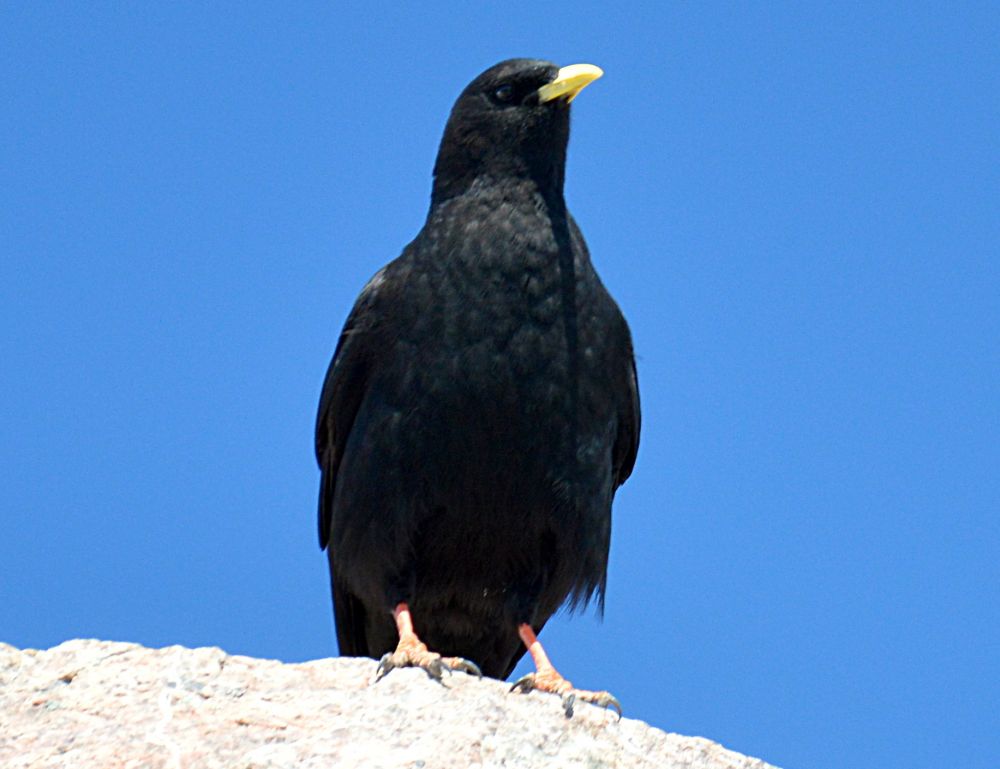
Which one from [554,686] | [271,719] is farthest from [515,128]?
[271,719]

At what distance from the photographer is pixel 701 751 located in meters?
6.45

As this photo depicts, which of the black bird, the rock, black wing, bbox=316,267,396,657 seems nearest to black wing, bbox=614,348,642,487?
the black bird

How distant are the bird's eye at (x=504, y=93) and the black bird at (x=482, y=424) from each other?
0.84 ft

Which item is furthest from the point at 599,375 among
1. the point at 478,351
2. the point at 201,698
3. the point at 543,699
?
the point at 201,698

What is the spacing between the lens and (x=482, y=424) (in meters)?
7.60

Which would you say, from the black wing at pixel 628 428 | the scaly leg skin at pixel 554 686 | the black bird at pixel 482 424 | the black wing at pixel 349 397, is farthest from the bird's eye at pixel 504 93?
the scaly leg skin at pixel 554 686

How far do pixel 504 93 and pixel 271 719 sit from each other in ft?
13.4

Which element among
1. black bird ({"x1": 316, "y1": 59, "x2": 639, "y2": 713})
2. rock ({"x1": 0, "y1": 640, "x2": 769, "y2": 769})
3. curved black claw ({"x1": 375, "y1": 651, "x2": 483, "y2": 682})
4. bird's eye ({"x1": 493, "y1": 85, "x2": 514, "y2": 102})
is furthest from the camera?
bird's eye ({"x1": 493, "y1": 85, "x2": 514, "y2": 102})

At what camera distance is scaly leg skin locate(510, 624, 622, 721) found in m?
6.50

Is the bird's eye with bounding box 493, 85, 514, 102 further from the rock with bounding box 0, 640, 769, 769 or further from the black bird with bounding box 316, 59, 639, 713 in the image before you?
the rock with bounding box 0, 640, 769, 769

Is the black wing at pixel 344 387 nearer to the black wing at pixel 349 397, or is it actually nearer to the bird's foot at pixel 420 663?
the black wing at pixel 349 397

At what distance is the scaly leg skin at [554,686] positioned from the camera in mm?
6504

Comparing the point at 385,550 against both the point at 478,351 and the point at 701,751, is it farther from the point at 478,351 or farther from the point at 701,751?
the point at 701,751

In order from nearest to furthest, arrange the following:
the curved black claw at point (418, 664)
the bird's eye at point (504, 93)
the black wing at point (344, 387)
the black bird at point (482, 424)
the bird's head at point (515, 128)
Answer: the curved black claw at point (418, 664) < the black bird at point (482, 424) < the black wing at point (344, 387) < the bird's head at point (515, 128) < the bird's eye at point (504, 93)
